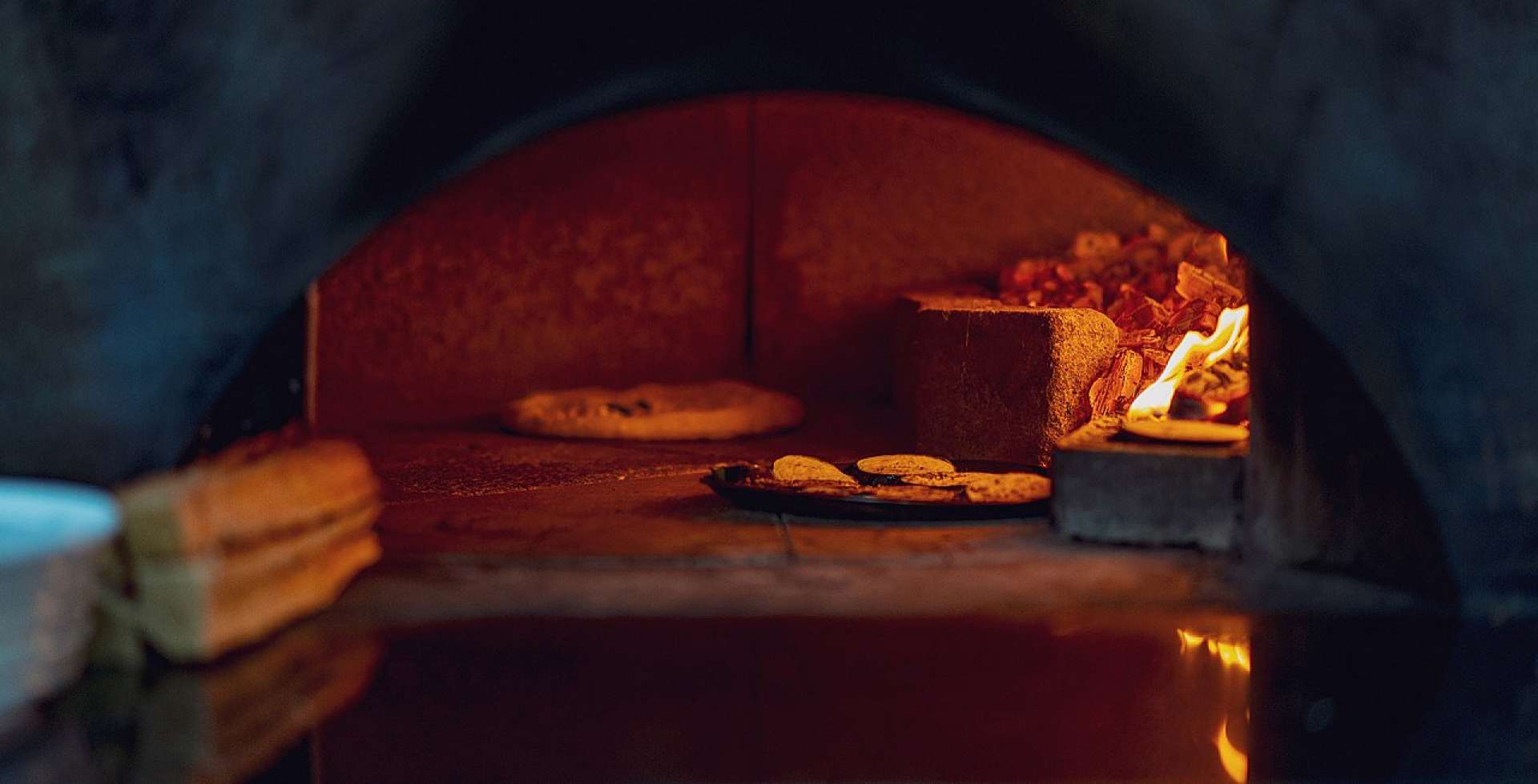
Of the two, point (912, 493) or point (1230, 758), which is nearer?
point (1230, 758)

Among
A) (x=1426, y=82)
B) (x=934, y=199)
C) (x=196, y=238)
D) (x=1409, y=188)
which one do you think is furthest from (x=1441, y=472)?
(x=934, y=199)

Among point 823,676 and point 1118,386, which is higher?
point 1118,386

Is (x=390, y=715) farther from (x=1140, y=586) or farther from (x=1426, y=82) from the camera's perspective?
(x=1426, y=82)

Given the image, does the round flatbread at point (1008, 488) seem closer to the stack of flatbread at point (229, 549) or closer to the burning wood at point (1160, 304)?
the burning wood at point (1160, 304)

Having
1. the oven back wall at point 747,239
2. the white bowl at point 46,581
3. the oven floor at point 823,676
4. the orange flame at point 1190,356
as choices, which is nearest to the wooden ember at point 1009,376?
the orange flame at point 1190,356

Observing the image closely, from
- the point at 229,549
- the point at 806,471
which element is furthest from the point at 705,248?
the point at 229,549

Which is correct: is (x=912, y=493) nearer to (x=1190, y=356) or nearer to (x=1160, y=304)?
(x=1190, y=356)

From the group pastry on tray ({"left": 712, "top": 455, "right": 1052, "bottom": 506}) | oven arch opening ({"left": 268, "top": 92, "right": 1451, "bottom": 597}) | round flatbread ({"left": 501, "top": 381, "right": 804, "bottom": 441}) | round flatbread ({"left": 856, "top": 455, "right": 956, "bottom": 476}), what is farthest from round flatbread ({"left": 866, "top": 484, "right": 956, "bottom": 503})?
oven arch opening ({"left": 268, "top": 92, "right": 1451, "bottom": 597})
